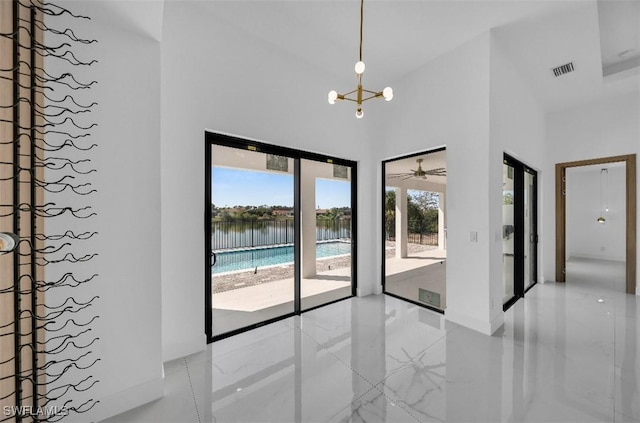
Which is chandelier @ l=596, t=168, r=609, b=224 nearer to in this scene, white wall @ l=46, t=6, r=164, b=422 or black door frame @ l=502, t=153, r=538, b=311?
black door frame @ l=502, t=153, r=538, b=311

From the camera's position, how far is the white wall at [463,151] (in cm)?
300

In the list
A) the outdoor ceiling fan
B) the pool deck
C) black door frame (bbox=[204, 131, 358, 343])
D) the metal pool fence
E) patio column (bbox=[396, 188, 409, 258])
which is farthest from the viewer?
patio column (bbox=[396, 188, 409, 258])

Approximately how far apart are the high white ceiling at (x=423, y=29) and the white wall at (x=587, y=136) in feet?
2.65

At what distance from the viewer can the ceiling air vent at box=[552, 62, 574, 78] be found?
3659 mm

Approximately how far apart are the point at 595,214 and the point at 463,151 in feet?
25.8

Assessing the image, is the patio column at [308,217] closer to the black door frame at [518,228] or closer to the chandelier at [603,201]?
the black door frame at [518,228]

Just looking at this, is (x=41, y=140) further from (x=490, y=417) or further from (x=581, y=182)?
(x=581, y=182)

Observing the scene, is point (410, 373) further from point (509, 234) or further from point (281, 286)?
point (509, 234)

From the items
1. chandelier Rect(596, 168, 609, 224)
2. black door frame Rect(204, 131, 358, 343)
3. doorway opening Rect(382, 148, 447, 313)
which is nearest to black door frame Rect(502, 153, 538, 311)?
doorway opening Rect(382, 148, 447, 313)

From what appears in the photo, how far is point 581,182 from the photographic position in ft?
25.3

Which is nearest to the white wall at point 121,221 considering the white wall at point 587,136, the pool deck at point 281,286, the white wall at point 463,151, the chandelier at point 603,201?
the pool deck at point 281,286

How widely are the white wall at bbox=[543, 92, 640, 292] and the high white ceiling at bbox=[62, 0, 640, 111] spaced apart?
2.65ft

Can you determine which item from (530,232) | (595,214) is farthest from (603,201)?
(530,232)

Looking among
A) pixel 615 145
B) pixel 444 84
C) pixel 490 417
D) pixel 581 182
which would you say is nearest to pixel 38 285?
pixel 490 417
